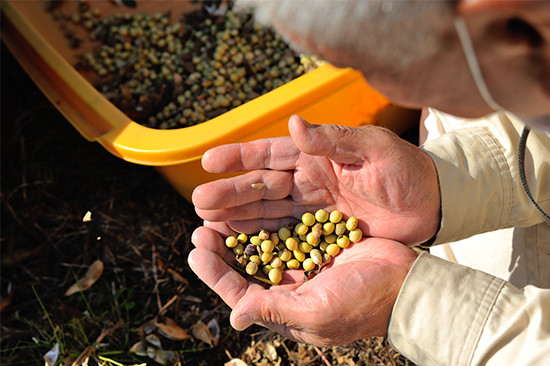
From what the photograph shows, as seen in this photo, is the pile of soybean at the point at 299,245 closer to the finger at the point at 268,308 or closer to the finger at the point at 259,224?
the finger at the point at 259,224

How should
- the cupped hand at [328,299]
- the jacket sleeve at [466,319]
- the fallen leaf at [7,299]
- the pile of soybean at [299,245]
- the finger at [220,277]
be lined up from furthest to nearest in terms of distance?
the fallen leaf at [7,299] < the pile of soybean at [299,245] < the finger at [220,277] < the cupped hand at [328,299] < the jacket sleeve at [466,319]

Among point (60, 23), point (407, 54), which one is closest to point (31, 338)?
point (60, 23)

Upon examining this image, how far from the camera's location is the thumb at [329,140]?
4.16 ft

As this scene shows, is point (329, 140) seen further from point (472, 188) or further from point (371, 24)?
point (371, 24)

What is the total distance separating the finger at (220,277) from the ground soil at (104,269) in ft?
1.64

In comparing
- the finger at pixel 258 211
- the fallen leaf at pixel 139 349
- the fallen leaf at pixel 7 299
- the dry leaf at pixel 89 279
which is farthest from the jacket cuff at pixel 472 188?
the fallen leaf at pixel 7 299

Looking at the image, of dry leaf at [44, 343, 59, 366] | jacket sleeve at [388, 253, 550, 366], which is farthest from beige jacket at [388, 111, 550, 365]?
dry leaf at [44, 343, 59, 366]

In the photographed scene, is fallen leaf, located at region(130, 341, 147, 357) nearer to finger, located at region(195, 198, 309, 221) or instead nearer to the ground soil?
the ground soil

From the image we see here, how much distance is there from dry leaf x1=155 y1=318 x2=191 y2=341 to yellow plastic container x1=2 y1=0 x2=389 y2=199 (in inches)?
20.4

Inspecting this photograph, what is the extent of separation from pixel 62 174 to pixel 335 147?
147 cm

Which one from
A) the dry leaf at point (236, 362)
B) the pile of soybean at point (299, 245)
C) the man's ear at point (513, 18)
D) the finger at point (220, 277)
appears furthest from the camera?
the dry leaf at point (236, 362)

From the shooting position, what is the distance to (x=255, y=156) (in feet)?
4.73

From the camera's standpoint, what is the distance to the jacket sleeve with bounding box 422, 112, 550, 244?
53.2 inches

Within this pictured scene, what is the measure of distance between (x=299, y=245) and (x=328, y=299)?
1.04ft
